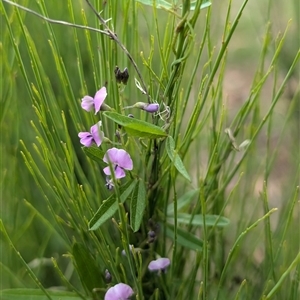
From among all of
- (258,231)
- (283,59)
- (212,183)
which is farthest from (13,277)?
(283,59)

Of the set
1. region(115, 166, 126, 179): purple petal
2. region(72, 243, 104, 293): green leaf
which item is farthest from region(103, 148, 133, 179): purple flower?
region(72, 243, 104, 293): green leaf

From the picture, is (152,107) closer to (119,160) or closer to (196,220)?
(119,160)

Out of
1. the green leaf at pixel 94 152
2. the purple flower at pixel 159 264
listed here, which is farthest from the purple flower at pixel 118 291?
the green leaf at pixel 94 152

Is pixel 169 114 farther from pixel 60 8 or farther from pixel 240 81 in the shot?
pixel 240 81

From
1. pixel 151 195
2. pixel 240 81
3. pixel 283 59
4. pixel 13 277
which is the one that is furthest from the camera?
pixel 240 81

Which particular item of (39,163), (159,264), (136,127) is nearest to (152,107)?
(136,127)

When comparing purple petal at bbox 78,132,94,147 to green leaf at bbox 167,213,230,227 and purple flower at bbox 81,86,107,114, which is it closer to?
purple flower at bbox 81,86,107,114
